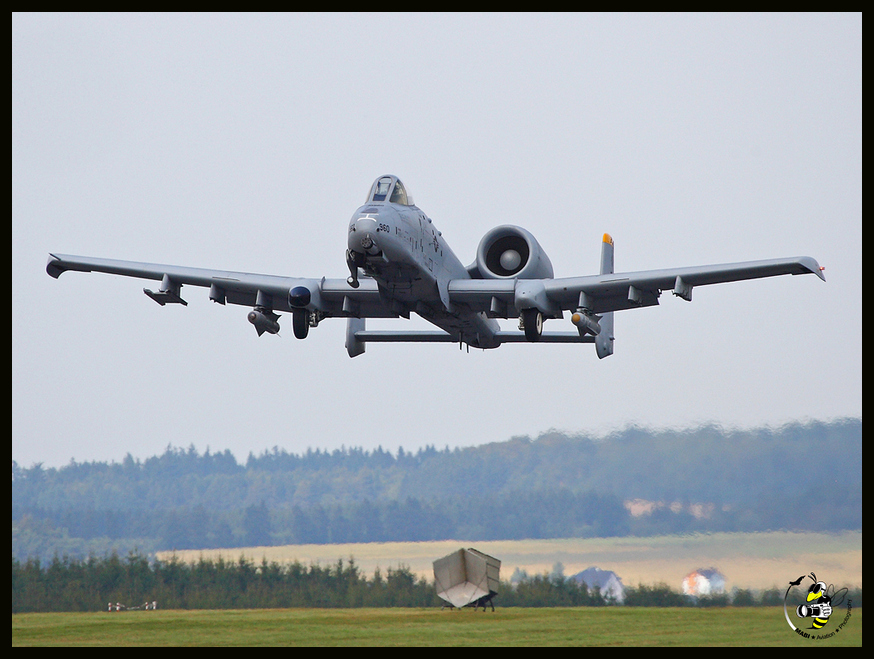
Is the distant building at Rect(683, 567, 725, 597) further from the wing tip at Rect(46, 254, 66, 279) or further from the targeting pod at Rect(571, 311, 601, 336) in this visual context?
the wing tip at Rect(46, 254, 66, 279)

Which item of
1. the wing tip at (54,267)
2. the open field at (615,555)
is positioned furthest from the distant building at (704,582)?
the wing tip at (54,267)

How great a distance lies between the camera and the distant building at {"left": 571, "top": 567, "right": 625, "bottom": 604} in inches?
798

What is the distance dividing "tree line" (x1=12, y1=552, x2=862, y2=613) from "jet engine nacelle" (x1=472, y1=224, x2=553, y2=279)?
6.65m

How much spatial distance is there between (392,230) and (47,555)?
11881 mm

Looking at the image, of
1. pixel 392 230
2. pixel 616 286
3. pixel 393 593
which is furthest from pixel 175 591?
pixel 616 286

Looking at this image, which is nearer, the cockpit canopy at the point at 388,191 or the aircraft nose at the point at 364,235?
the aircraft nose at the point at 364,235

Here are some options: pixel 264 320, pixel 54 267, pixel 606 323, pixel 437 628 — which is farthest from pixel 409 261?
pixel 54 267

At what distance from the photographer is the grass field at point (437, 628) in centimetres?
1762

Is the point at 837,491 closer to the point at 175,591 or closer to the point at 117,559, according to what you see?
the point at 175,591

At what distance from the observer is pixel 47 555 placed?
23.2m

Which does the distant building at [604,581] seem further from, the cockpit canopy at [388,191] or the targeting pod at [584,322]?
the cockpit canopy at [388,191]

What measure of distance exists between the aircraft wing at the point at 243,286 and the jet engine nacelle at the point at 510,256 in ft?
7.84

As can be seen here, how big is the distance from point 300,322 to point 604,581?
823cm
